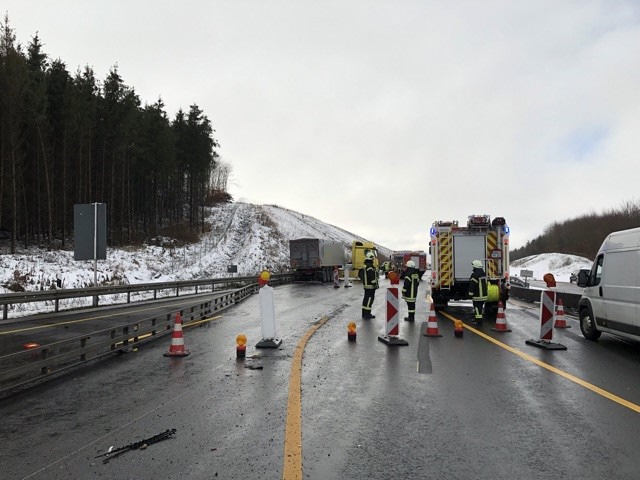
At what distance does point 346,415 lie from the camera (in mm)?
5000

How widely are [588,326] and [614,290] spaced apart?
150 cm

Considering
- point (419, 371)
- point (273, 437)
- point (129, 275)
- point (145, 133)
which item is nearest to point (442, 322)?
point (419, 371)

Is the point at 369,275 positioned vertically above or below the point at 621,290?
above

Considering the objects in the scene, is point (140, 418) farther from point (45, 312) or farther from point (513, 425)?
point (45, 312)

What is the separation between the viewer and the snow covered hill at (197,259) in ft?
77.8

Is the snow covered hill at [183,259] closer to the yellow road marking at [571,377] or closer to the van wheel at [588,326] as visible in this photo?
the yellow road marking at [571,377]

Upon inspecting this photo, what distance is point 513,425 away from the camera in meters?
4.71

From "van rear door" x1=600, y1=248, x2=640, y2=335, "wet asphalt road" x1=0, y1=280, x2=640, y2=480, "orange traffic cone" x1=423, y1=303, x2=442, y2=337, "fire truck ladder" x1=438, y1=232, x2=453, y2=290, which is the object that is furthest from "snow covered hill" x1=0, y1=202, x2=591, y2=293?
"van rear door" x1=600, y1=248, x2=640, y2=335

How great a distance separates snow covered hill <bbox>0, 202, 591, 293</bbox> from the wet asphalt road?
16.6 m

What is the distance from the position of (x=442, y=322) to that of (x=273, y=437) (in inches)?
391

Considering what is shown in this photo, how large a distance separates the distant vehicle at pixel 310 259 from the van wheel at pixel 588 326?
85.7 ft

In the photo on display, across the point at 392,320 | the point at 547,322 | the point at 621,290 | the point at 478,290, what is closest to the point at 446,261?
the point at 478,290

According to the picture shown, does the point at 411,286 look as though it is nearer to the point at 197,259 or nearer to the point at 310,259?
the point at 310,259

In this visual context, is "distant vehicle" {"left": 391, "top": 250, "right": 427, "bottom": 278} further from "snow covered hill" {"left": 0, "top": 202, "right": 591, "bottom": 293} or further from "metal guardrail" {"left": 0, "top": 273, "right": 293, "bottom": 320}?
"metal guardrail" {"left": 0, "top": 273, "right": 293, "bottom": 320}
